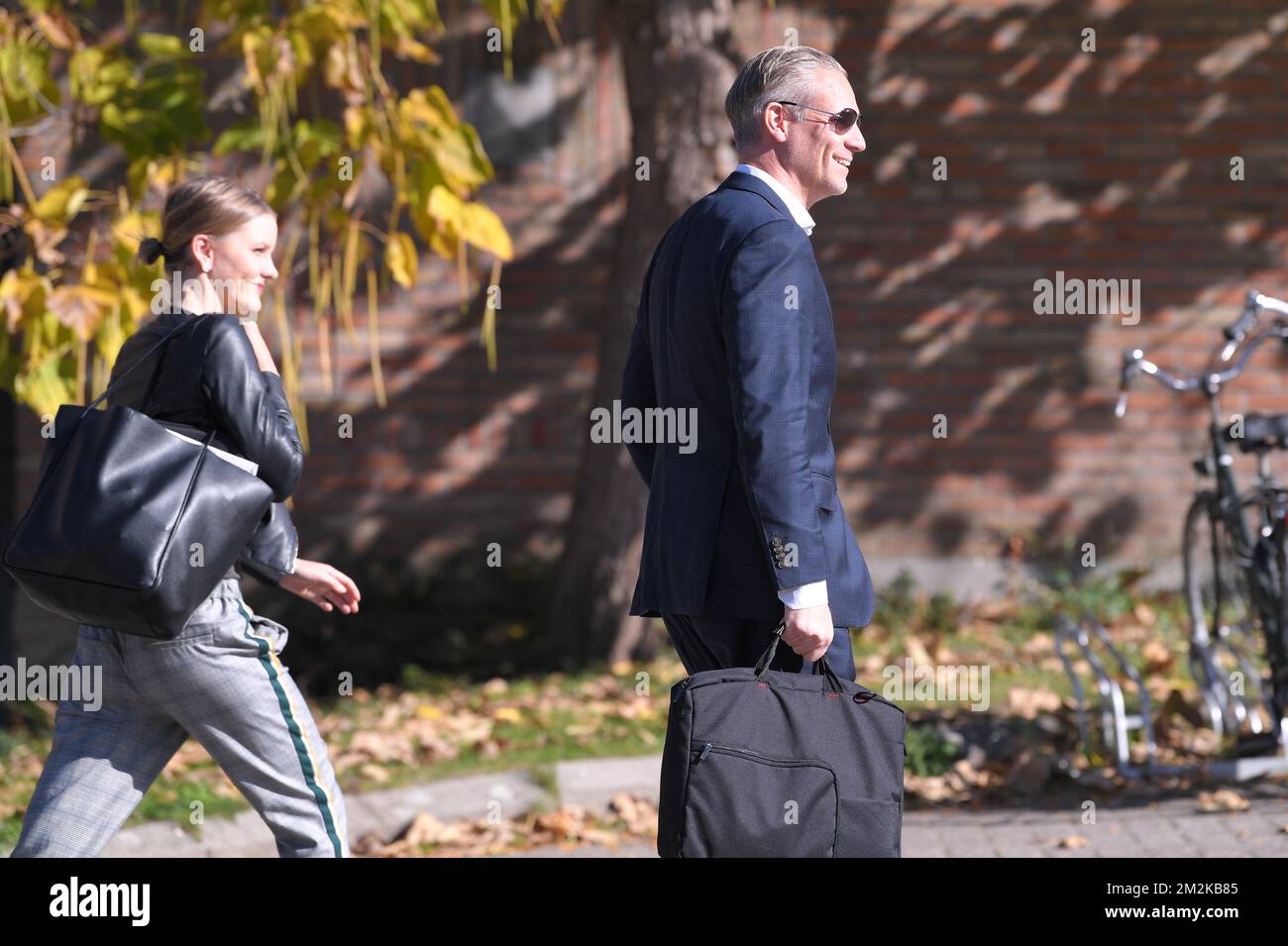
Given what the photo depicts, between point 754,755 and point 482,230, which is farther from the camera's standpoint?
point 482,230

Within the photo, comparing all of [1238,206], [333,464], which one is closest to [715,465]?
[333,464]

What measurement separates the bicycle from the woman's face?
311 cm

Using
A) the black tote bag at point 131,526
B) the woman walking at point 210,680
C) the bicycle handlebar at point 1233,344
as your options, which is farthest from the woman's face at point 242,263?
the bicycle handlebar at point 1233,344

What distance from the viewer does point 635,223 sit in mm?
7301

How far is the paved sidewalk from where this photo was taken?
4.85 m

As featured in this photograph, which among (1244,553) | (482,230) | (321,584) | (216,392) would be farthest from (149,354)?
(1244,553)

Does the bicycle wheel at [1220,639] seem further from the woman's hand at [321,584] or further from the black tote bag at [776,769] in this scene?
the woman's hand at [321,584]

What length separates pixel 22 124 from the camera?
5922 millimetres

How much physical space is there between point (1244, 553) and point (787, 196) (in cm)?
297

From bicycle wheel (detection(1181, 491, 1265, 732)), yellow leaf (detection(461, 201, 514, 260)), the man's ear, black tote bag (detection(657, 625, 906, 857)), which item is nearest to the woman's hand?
black tote bag (detection(657, 625, 906, 857))

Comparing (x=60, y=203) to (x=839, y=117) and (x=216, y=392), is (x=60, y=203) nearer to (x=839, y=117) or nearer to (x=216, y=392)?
(x=216, y=392)

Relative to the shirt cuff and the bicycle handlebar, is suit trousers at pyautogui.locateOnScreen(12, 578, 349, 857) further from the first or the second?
the bicycle handlebar

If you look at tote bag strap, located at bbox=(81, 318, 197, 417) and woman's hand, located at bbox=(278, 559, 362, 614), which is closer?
tote bag strap, located at bbox=(81, 318, 197, 417)

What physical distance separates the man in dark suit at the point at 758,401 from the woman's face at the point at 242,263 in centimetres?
89
